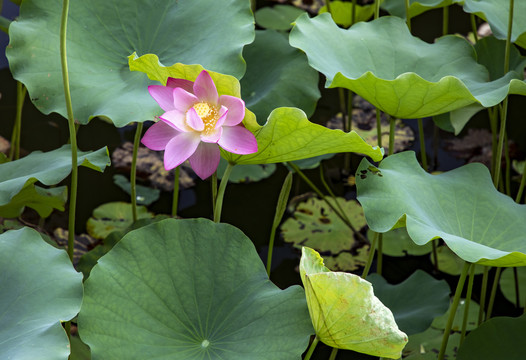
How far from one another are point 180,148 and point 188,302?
0.28 meters

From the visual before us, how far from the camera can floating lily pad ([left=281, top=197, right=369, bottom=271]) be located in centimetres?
196

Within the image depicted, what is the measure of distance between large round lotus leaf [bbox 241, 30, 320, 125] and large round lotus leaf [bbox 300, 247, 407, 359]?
0.73 m

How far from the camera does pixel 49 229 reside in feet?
6.62

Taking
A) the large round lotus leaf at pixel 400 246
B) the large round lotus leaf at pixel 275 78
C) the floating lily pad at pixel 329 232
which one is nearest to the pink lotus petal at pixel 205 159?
the large round lotus leaf at pixel 275 78

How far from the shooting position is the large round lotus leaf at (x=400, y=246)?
2.00 m

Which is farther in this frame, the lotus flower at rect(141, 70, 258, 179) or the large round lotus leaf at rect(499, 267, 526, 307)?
the large round lotus leaf at rect(499, 267, 526, 307)

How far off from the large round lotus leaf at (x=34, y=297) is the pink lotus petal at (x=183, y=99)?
317 millimetres

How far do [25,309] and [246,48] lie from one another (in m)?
1.08

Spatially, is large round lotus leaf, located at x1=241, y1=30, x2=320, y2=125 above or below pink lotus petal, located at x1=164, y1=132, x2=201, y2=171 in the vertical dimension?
below

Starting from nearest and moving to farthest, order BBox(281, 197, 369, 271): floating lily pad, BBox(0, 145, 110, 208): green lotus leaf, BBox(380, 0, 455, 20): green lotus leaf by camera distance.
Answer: BBox(0, 145, 110, 208): green lotus leaf < BBox(380, 0, 455, 20): green lotus leaf < BBox(281, 197, 369, 271): floating lily pad

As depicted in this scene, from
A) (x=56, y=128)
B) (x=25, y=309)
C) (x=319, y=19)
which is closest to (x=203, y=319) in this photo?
(x=25, y=309)

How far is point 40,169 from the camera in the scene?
1252 mm

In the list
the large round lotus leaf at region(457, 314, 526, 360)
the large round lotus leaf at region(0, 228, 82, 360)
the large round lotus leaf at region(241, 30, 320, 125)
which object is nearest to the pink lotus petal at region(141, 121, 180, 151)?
the large round lotus leaf at region(0, 228, 82, 360)

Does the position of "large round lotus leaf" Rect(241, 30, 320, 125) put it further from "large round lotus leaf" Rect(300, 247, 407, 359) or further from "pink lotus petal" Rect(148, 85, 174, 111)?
"large round lotus leaf" Rect(300, 247, 407, 359)
